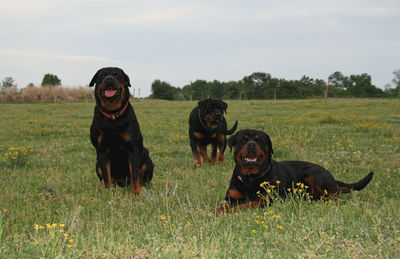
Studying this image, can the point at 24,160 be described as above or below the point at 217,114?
below

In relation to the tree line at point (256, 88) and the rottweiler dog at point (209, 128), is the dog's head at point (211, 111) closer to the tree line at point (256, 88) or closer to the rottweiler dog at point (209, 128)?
the rottweiler dog at point (209, 128)

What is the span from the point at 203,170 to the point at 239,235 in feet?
11.2

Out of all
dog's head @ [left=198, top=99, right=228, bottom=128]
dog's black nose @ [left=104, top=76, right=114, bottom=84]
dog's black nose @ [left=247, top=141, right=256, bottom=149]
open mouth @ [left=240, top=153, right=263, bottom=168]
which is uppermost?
dog's black nose @ [left=104, top=76, right=114, bottom=84]

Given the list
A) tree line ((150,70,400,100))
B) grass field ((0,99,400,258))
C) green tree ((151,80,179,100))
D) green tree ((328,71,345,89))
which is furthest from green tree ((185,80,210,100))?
grass field ((0,99,400,258))

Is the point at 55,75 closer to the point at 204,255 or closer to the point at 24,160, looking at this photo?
the point at 24,160

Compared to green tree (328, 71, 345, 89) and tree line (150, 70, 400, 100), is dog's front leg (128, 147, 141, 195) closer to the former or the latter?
tree line (150, 70, 400, 100)

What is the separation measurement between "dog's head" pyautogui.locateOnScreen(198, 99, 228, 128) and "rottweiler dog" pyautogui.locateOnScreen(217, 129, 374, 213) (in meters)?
2.30

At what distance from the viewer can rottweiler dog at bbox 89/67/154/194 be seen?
4.75 meters

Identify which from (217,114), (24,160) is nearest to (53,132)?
(24,160)

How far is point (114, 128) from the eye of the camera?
4762 millimetres

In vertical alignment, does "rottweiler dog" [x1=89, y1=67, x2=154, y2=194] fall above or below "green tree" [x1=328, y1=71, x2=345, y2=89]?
below

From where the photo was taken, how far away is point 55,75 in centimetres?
8594

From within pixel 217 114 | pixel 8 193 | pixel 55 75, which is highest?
pixel 55 75

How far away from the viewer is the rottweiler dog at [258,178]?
4316 mm
